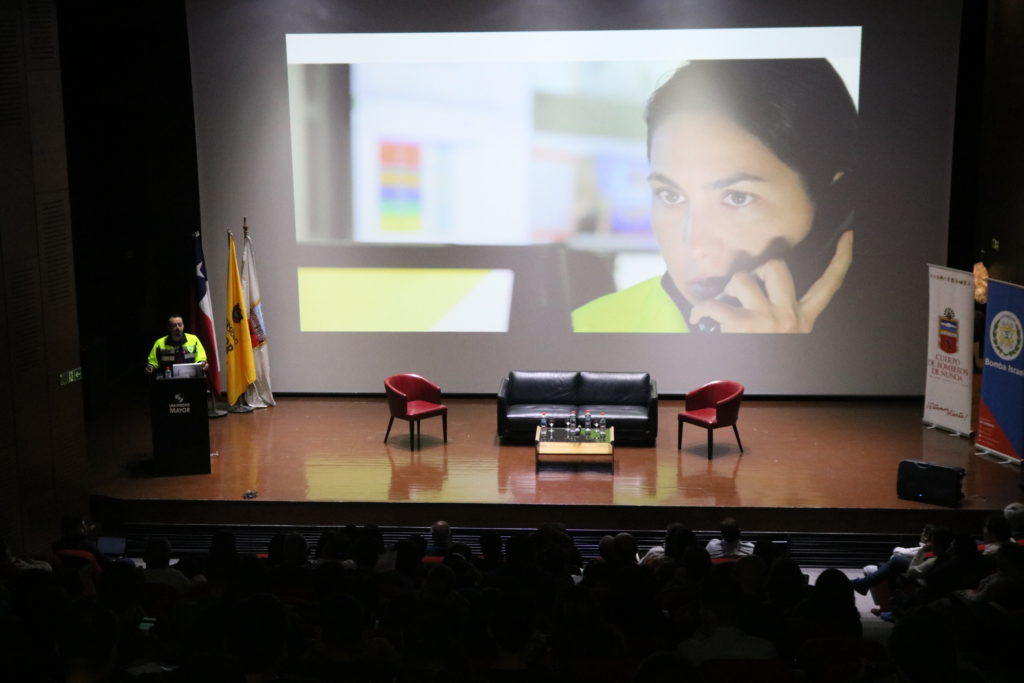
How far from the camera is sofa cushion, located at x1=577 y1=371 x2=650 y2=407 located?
11.3m

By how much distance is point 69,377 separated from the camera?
9172 mm

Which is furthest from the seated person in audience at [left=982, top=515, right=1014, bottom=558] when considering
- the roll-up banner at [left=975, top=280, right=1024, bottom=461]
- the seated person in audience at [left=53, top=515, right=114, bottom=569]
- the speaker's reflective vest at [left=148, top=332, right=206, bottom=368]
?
the speaker's reflective vest at [left=148, top=332, right=206, bottom=368]

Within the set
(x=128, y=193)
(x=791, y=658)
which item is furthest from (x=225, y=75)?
(x=791, y=658)

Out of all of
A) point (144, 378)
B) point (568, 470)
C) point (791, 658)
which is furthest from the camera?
point (144, 378)

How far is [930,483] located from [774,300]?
3.32m

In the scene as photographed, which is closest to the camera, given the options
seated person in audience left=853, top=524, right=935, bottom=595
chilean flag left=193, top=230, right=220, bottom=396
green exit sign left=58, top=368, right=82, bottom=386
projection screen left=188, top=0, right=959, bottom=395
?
seated person in audience left=853, top=524, right=935, bottom=595

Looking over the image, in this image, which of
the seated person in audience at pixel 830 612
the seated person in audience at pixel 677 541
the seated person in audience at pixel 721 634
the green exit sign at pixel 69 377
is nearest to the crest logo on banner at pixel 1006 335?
the seated person in audience at pixel 677 541

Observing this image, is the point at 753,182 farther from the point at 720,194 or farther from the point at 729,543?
the point at 729,543

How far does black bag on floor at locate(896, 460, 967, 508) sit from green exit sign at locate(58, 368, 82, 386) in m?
6.35

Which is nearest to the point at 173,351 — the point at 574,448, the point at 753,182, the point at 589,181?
the point at 574,448

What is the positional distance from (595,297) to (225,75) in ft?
14.1

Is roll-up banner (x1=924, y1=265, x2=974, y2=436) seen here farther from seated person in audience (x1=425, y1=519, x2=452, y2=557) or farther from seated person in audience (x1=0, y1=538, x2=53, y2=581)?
seated person in audience (x1=0, y1=538, x2=53, y2=581)

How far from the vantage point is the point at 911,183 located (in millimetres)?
11953

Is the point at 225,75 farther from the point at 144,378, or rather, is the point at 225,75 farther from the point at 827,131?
the point at 827,131
